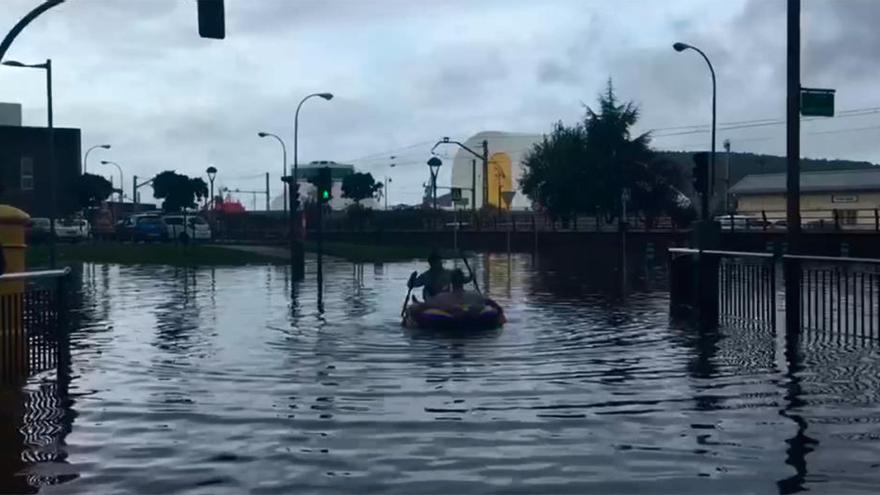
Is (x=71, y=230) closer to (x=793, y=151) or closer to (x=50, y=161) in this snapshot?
(x=50, y=161)

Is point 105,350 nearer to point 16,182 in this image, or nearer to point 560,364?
point 560,364

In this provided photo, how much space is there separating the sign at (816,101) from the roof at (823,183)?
241 feet

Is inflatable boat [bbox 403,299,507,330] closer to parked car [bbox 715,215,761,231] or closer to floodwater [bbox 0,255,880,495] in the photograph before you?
Answer: floodwater [bbox 0,255,880,495]

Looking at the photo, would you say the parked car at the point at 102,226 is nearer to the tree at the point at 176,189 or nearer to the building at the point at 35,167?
the building at the point at 35,167

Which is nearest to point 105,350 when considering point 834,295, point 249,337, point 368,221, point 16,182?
point 249,337

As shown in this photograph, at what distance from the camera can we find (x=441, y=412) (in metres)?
10.8

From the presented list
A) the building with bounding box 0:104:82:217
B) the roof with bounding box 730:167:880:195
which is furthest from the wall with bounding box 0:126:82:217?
the roof with bounding box 730:167:880:195

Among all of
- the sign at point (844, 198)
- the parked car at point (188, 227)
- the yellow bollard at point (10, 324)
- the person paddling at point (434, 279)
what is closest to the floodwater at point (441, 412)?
the yellow bollard at point (10, 324)

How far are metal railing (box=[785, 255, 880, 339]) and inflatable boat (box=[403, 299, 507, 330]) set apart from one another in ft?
14.4


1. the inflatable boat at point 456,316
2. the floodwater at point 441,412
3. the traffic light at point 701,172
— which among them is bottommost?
the floodwater at point 441,412

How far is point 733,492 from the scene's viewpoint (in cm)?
757

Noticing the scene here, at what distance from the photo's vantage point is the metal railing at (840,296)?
15.5 meters

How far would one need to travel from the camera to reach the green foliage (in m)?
75.2

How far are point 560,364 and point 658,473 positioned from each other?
6088 millimetres
